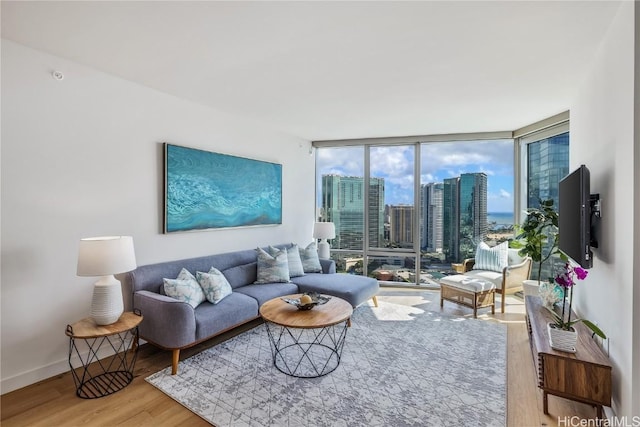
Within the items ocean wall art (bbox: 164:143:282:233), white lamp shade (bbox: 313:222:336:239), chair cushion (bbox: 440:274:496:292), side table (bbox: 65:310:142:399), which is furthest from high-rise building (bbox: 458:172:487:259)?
side table (bbox: 65:310:142:399)

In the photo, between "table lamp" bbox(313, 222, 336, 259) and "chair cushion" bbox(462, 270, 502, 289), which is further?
"table lamp" bbox(313, 222, 336, 259)

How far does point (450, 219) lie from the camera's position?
5.55m

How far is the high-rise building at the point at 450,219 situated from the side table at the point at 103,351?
4.64 metres

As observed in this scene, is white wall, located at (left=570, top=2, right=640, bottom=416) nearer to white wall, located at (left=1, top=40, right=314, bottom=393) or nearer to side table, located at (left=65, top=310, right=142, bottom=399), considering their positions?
side table, located at (left=65, top=310, right=142, bottom=399)

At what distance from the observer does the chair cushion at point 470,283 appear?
4.17 metres

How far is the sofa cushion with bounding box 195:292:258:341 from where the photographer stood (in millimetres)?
2945

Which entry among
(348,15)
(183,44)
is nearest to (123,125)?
(183,44)

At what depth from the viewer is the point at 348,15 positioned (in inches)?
81.7

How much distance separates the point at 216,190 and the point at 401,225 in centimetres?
329

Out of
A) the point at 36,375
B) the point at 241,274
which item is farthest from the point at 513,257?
the point at 36,375

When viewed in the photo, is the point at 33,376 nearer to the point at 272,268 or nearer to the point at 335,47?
the point at 272,268

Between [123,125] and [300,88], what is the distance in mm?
1770

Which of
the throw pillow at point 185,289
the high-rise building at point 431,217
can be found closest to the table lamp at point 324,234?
the high-rise building at point 431,217

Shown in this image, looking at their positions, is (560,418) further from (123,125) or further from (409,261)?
(123,125)
